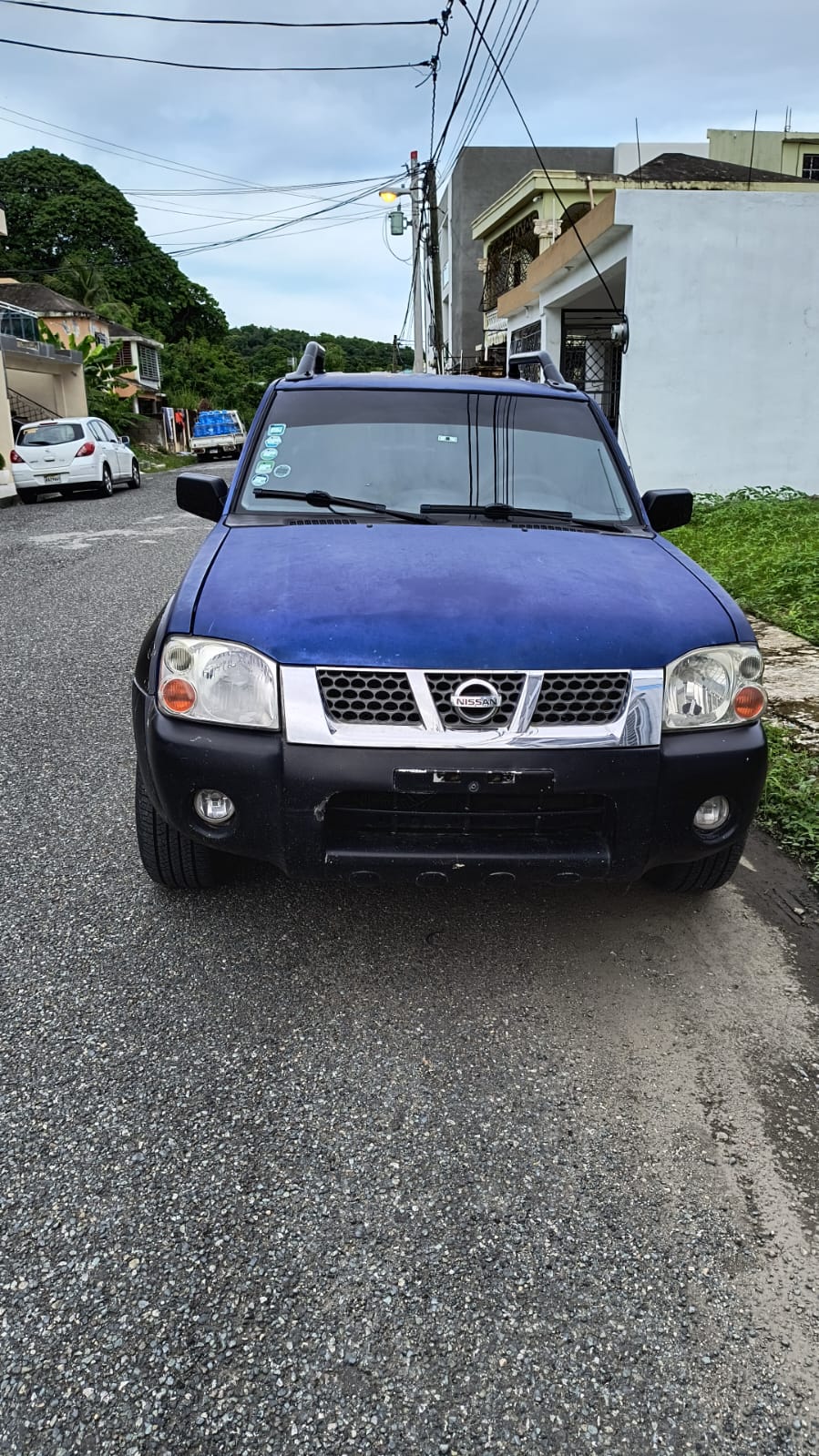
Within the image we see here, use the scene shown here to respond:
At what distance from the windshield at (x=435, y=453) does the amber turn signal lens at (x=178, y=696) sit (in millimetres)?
1130

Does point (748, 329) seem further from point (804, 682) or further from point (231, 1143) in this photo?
point (231, 1143)

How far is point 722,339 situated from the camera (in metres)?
14.7

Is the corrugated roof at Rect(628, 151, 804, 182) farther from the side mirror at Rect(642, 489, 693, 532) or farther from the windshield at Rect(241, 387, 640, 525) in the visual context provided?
the side mirror at Rect(642, 489, 693, 532)

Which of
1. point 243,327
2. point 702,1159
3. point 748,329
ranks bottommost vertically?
point 702,1159

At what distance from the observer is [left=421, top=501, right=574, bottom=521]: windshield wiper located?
364cm

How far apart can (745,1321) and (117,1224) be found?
1212mm

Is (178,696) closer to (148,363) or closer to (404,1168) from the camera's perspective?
(404,1168)

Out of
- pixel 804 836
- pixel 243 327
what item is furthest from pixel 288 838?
pixel 243 327

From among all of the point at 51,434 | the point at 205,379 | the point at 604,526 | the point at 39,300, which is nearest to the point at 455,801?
the point at 604,526

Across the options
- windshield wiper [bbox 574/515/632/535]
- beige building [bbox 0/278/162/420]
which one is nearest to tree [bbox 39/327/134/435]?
beige building [bbox 0/278/162/420]

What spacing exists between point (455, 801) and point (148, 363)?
55932 mm

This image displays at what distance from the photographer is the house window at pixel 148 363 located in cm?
5178

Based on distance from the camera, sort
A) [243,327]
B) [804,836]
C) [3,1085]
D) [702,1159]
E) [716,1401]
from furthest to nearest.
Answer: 1. [243,327]
2. [804,836]
3. [3,1085]
4. [702,1159]
5. [716,1401]

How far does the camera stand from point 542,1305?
1858 mm
